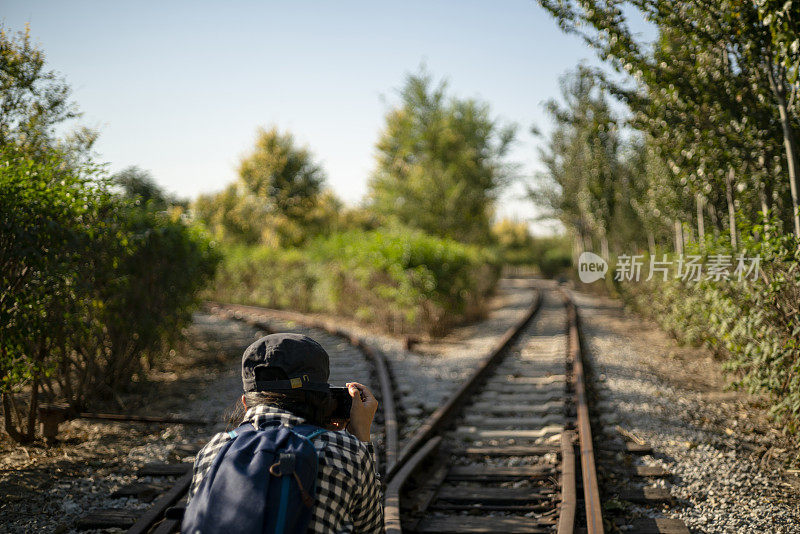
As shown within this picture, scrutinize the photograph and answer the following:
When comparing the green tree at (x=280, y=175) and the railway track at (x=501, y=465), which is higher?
the green tree at (x=280, y=175)

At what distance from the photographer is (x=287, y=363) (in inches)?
69.1

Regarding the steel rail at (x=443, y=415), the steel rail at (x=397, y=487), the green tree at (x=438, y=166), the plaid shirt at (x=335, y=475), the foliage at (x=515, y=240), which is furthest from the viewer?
the foliage at (x=515, y=240)

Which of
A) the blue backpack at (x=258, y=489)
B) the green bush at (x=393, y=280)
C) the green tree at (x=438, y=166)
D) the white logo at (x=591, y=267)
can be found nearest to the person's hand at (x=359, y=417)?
the blue backpack at (x=258, y=489)

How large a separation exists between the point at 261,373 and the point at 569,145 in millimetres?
33266

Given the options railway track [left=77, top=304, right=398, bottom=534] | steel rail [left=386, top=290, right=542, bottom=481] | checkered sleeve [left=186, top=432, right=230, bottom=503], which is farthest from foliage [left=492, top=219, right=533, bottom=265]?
checkered sleeve [left=186, top=432, right=230, bottom=503]

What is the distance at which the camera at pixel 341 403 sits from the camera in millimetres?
1966

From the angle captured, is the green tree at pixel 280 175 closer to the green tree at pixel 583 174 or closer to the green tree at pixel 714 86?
the green tree at pixel 583 174

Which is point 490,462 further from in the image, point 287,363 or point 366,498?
point 287,363

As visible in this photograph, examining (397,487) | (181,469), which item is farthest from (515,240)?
(397,487)

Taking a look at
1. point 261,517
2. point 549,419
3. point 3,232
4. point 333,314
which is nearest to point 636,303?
point 333,314

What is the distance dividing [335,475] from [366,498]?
7.6 inches

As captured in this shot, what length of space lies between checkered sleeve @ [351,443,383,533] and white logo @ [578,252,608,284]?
29305 millimetres

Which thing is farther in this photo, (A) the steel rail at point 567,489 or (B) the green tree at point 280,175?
(B) the green tree at point 280,175

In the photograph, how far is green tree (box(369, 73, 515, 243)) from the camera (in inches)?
943
